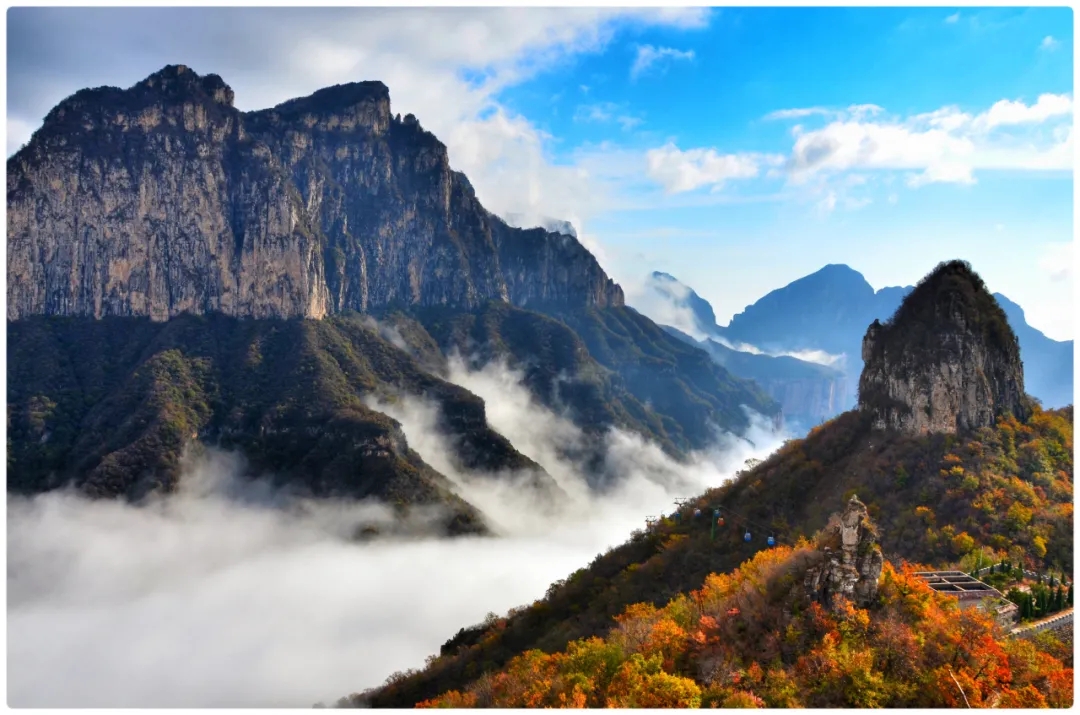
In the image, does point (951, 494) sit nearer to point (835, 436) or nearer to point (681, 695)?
point (835, 436)

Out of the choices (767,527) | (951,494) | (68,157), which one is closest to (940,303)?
(951,494)

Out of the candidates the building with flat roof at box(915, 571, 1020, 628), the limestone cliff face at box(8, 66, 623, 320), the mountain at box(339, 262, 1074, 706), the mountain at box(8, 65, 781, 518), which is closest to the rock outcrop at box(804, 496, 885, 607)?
the mountain at box(339, 262, 1074, 706)

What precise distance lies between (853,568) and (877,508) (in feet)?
81.5

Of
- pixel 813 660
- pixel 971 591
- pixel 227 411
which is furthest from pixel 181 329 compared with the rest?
pixel 971 591

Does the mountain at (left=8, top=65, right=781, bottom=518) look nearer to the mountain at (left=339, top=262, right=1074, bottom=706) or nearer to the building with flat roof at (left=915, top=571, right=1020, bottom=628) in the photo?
the mountain at (left=339, top=262, right=1074, bottom=706)

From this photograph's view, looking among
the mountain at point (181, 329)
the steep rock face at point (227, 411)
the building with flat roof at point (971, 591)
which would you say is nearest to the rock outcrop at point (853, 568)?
the building with flat roof at point (971, 591)

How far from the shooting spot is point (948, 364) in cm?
5881

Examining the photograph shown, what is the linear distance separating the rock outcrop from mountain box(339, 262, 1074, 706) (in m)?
1.46

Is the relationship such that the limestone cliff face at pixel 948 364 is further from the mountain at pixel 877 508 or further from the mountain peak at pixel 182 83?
the mountain peak at pixel 182 83

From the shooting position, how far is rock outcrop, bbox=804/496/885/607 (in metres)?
28.9

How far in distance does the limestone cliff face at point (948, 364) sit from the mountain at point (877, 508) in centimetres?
13

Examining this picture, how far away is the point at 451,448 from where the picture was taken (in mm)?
168625

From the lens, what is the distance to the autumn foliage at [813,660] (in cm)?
2595

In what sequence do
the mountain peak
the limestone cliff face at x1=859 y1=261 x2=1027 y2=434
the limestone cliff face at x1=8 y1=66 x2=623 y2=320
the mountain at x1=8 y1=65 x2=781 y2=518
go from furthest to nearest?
1. the mountain peak
2. the limestone cliff face at x1=8 y1=66 x2=623 y2=320
3. the mountain at x1=8 y1=65 x2=781 y2=518
4. the limestone cliff face at x1=859 y1=261 x2=1027 y2=434
